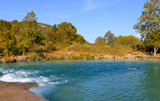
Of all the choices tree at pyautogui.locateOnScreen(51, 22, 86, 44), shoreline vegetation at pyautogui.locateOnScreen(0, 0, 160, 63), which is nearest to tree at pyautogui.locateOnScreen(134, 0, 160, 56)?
shoreline vegetation at pyautogui.locateOnScreen(0, 0, 160, 63)

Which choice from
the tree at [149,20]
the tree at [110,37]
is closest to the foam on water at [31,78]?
the tree at [149,20]

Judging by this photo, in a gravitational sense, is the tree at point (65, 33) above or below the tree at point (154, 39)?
above

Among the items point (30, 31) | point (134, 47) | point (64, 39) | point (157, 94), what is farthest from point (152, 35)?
point (157, 94)

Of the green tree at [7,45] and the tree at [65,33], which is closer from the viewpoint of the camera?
the green tree at [7,45]

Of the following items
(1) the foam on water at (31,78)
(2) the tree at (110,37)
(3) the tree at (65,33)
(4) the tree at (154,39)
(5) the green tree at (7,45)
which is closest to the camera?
(1) the foam on water at (31,78)

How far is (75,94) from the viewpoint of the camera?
389 inches

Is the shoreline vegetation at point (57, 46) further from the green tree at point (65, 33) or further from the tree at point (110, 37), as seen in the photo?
the tree at point (110, 37)

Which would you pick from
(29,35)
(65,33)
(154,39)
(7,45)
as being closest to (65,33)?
(65,33)

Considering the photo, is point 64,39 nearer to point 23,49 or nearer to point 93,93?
point 23,49

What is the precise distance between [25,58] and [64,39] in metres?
24.2

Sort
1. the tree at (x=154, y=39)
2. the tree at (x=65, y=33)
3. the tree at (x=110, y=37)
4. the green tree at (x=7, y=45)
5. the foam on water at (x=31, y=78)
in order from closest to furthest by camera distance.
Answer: the foam on water at (x=31, y=78)
the green tree at (x=7, y=45)
the tree at (x=154, y=39)
the tree at (x=65, y=33)
the tree at (x=110, y=37)

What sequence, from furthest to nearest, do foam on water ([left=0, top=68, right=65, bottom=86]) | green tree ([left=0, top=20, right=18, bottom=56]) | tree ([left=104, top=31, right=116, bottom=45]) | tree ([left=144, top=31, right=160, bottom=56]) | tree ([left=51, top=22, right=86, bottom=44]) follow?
tree ([left=104, top=31, right=116, bottom=45])
tree ([left=51, top=22, right=86, bottom=44])
tree ([left=144, top=31, right=160, bottom=56])
green tree ([left=0, top=20, right=18, bottom=56])
foam on water ([left=0, top=68, right=65, bottom=86])

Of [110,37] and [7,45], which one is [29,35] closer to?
[7,45]

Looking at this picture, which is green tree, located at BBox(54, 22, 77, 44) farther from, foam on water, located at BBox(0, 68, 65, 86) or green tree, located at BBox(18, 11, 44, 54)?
foam on water, located at BBox(0, 68, 65, 86)
